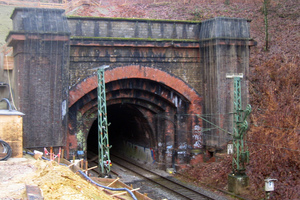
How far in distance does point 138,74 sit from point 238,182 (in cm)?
647

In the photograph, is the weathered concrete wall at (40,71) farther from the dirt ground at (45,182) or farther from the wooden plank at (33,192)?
the wooden plank at (33,192)

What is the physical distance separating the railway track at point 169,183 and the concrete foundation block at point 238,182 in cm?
84

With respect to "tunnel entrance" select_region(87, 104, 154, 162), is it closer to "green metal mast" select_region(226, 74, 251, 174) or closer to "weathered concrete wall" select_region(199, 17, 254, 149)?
"weathered concrete wall" select_region(199, 17, 254, 149)

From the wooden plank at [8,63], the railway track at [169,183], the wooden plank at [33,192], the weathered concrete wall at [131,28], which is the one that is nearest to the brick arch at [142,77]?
the weathered concrete wall at [131,28]

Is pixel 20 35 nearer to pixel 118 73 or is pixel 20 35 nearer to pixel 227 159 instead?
pixel 118 73

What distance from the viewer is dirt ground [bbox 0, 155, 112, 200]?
Answer: 803cm

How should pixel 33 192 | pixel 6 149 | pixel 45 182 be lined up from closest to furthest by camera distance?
pixel 33 192, pixel 45 182, pixel 6 149

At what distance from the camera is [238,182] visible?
Result: 1419 cm

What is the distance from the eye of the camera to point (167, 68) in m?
17.8

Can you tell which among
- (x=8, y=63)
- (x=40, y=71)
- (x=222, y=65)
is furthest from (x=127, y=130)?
(x=40, y=71)

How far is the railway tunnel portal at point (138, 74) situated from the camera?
15117 mm

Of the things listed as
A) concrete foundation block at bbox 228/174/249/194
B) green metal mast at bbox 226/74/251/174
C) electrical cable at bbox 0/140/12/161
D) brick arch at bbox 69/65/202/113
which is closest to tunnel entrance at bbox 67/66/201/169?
brick arch at bbox 69/65/202/113

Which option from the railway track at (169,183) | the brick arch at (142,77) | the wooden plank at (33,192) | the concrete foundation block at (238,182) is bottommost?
the railway track at (169,183)

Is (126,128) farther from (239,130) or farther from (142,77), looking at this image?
(239,130)
